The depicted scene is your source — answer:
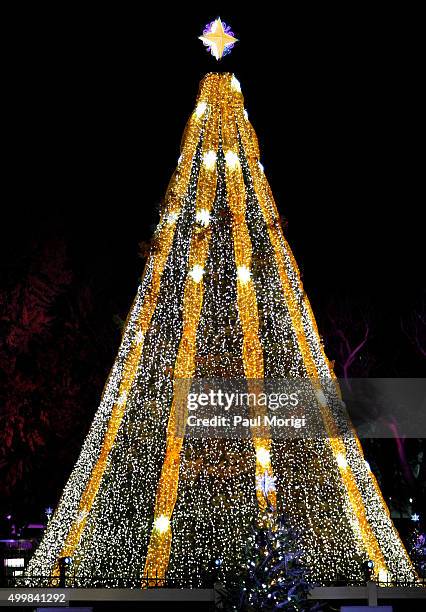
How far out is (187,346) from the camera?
45.8 feet

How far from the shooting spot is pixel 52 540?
1424cm

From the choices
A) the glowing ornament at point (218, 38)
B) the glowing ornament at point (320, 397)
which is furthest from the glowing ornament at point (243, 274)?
the glowing ornament at point (218, 38)

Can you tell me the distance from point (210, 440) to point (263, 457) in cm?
95

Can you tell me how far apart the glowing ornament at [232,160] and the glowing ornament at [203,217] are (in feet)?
2.70

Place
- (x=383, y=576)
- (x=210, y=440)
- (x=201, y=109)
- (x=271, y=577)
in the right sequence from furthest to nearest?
(x=201, y=109) < (x=210, y=440) < (x=383, y=576) < (x=271, y=577)

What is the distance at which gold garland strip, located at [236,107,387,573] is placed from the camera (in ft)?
45.2

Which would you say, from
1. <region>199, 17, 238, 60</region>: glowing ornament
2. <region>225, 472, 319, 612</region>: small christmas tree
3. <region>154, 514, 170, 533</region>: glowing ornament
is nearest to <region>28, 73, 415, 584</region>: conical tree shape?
<region>154, 514, 170, 533</region>: glowing ornament

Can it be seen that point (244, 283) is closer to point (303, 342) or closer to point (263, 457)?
point (303, 342)

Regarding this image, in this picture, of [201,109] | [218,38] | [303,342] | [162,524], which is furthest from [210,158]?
[162,524]

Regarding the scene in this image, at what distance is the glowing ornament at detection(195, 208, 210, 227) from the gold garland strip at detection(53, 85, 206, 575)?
0.44 meters

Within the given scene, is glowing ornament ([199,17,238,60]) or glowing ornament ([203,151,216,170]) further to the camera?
glowing ornament ([203,151,216,170])

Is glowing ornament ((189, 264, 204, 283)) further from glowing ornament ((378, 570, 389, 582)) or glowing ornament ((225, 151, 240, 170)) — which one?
glowing ornament ((378, 570, 389, 582))

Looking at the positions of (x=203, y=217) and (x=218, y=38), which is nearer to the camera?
(x=218, y=38)

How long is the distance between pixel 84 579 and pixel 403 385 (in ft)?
62.0
